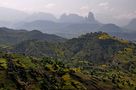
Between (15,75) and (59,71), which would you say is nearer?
(15,75)

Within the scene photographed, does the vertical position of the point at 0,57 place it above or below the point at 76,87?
above

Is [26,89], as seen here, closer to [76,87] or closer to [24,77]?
[24,77]

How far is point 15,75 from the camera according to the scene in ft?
524

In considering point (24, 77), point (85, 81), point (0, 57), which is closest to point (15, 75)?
point (24, 77)

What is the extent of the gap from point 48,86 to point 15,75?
19.3 metres

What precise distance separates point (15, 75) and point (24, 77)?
6183 mm

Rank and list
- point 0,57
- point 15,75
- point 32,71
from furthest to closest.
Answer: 1. point 0,57
2. point 32,71
3. point 15,75

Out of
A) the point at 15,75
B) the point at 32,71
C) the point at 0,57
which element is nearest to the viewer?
the point at 15,75

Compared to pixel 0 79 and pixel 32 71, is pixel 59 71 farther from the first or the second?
pixel 0 79

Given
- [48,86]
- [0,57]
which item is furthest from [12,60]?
[48,86]

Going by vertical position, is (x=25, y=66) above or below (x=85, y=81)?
above

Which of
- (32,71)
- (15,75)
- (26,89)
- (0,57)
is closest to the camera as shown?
(26,89)

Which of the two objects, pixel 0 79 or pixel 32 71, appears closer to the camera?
pixel 0 79

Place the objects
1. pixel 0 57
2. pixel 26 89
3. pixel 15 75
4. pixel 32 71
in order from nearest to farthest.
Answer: pixel 26 89
pixel 15 75
pixel 32 71
pixel 0 57
